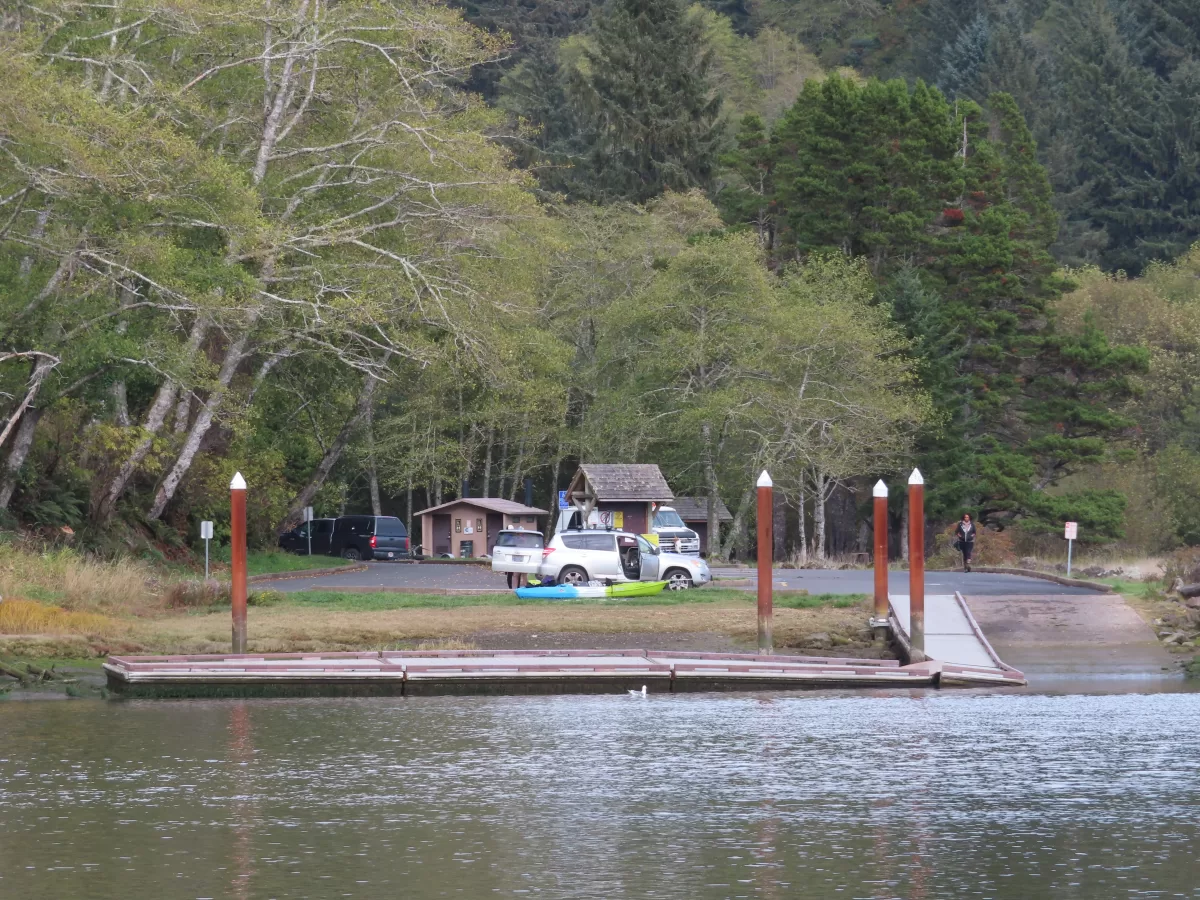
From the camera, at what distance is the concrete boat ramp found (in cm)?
2712

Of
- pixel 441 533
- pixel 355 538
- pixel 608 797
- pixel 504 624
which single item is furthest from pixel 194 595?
pixel 441 533

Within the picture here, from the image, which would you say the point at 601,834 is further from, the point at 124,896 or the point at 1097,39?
the point at 1097,39

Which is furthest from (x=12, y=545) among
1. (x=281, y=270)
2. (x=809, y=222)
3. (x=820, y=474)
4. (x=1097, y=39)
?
(x=1097, y=39)

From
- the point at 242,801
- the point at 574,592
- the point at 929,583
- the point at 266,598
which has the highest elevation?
the point at 929,583

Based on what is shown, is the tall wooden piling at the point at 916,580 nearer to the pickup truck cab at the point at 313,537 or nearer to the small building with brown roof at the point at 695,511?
the pickup truck cab at the point at 313,537

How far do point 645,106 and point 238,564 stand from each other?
2550 inches

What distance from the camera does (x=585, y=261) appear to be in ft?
251

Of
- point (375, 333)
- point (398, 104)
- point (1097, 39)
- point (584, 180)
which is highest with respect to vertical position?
point (1097, 39)

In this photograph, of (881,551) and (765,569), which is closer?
(765,569)

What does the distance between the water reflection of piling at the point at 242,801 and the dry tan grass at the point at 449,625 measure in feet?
Result: 14.2

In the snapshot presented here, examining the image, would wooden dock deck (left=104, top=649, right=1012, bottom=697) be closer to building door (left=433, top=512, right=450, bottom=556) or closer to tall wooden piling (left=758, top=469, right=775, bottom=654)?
tall wooden piling (left=758, top=469, right=775, bottom=654)

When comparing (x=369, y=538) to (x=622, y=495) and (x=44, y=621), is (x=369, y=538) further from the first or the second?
(x=44, y=621)

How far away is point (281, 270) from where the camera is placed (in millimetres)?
44812

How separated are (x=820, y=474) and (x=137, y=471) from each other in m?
24.7
